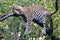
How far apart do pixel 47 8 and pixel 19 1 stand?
2.32ft

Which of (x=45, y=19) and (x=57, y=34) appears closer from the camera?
(x=45, y=19)

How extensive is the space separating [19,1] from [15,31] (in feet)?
2.41

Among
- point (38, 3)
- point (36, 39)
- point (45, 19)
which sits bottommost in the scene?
point (36, 39)

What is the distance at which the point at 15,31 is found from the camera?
607 cm

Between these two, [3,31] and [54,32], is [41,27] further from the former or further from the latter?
[3,31]

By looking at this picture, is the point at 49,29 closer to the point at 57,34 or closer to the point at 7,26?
the point at 57,34

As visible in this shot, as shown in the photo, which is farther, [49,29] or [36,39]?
[36,39]

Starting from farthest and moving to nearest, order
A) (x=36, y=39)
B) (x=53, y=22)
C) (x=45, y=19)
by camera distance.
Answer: (x=36, y=39) → (x=53, y=22) → (x=45, y=19)

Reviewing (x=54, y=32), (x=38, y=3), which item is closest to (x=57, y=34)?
(x=54, y=32)

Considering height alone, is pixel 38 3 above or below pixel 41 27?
above

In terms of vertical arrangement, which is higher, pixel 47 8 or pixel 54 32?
pixel 47 8

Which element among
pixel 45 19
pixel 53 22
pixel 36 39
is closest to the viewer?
pixel 45 19

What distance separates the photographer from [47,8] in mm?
5969

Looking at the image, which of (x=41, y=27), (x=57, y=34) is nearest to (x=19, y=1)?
(x=41, y=27)
